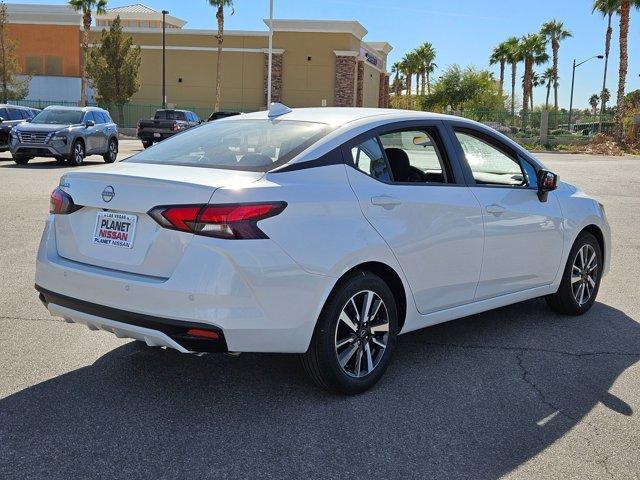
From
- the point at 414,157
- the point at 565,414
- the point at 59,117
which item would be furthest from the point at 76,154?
the point at 565,414

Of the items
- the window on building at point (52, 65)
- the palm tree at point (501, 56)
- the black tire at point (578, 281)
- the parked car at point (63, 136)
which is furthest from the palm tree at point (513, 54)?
the black tire at point (578, 281)

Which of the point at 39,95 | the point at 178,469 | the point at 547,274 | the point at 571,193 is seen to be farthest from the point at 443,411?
the point at 39,95

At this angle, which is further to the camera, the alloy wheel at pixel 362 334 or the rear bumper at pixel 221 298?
the alloy wheel at pixel 362 334

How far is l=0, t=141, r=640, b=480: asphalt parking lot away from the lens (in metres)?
3.36

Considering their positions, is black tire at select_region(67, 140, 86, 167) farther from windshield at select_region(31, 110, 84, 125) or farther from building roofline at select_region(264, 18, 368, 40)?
building roofline at select_region(264, 18, 368, 40)

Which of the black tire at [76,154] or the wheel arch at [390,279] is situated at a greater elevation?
the black tire at [76,154]

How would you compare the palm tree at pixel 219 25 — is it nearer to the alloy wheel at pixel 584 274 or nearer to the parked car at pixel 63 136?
the parked car at pixel 63 136

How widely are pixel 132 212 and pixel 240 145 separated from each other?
0.94m

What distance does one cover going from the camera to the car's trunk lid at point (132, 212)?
11.9 feet

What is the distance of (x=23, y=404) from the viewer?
3.92 m

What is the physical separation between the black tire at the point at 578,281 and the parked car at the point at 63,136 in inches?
656

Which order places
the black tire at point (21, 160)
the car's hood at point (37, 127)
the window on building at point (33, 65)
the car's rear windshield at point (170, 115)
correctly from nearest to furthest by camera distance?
the car's hood at point (37, 127) → the black tire at point (21, 160) → the car's rear windshield at point (170, 115) → the window on building at point (33, 65)

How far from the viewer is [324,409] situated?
3.98 m

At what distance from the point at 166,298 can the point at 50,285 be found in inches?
36.9
